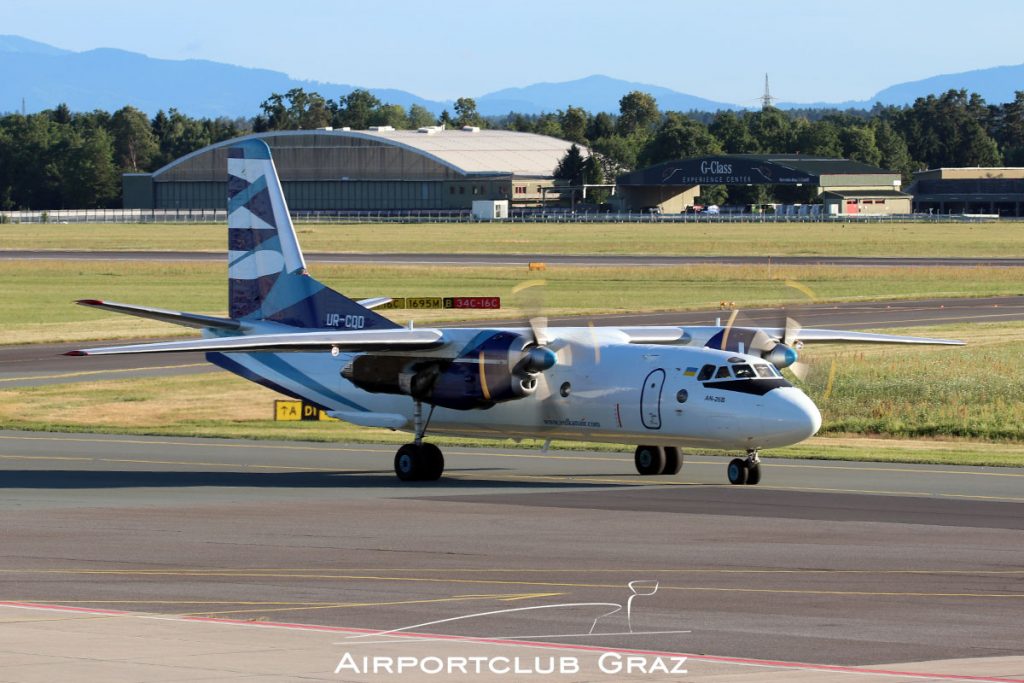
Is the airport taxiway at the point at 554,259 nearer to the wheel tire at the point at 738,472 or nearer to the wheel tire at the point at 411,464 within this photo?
the wheel tire at the point at 411,464

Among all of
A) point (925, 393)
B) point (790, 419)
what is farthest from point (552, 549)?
point (925, 393)

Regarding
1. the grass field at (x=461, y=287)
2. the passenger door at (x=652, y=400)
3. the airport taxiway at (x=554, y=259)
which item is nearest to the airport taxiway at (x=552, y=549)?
the passenger door at (x=652, y=400)

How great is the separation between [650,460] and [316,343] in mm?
7811

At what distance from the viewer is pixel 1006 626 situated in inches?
653

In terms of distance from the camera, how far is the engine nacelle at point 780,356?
32.9 meters

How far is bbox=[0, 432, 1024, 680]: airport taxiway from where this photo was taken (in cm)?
1673

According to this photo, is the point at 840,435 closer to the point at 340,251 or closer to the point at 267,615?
the point at 267,615

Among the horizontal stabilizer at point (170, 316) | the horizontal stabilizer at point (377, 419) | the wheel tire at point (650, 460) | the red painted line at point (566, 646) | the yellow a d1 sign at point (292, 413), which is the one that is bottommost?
the yellow a d1 sign at point (292, 413)

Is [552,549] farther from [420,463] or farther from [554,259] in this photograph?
[554,259]

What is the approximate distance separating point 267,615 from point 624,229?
162124mm

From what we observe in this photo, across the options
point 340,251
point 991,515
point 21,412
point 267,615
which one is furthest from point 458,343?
point 340,251

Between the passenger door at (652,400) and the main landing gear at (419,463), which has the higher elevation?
the passenger door at (652,400)

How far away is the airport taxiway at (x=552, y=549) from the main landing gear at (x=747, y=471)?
35 centimetres

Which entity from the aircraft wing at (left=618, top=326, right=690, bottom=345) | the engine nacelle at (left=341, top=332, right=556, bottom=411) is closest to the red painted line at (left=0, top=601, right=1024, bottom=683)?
the engine nacelle at (left=341, top=332, right=556, bottom=411)
